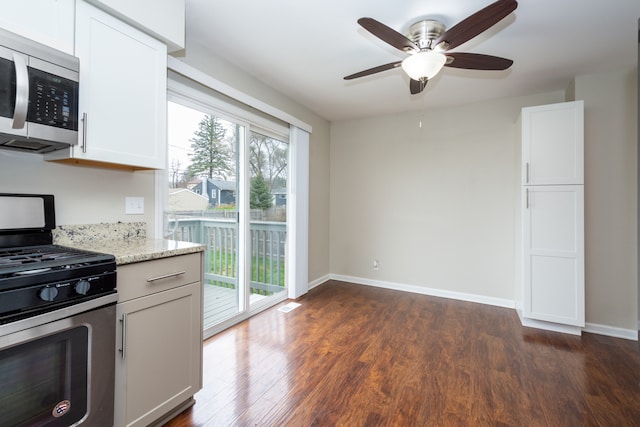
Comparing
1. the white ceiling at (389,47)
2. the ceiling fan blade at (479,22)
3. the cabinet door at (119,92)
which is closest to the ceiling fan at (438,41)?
the ceiling fan blade at (479,22)

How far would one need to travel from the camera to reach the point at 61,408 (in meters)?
1.14

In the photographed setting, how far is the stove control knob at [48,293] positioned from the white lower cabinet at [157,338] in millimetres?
242

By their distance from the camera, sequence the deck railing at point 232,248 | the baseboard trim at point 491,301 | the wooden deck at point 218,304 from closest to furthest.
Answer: the deck railing at point 232,248 < the wooden deck at point 218,304 < the baseboard trim at point 491,301

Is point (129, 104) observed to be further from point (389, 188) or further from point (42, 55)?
point (389, 188)

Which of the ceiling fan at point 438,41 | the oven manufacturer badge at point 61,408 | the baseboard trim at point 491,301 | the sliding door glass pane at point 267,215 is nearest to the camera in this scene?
the oven manufacturer badge at point 61,408

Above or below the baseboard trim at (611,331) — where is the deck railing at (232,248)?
above

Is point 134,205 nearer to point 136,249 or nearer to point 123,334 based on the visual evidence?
point 136,249

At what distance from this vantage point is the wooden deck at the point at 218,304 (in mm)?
2654

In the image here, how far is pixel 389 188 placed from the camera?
4172 mm

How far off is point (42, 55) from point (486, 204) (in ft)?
13.2

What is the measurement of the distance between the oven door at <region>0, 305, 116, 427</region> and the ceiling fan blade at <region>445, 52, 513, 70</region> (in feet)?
8.04

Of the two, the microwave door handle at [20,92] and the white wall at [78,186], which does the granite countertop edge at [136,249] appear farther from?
the microwave door handle at [20,92]

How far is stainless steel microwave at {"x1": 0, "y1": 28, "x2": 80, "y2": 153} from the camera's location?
3.77 ft

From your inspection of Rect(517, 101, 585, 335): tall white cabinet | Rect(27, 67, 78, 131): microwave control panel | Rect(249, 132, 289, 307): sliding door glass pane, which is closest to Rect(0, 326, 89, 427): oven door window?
Rect(27, 67, 78, 131): microwave control panel
